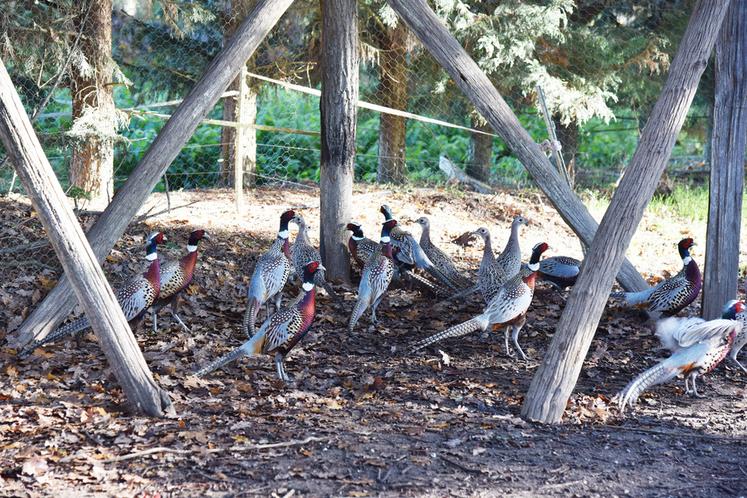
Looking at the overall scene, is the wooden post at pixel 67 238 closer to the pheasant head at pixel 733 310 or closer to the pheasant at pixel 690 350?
the pheasant at pixel 690 350

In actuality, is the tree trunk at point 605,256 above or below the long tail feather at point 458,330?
above

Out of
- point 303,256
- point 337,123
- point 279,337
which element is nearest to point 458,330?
point 279,337

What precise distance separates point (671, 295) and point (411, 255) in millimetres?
2446

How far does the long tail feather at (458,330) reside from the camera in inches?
251

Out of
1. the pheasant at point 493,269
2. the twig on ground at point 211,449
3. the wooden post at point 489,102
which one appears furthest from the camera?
the pheasant at point 493,269

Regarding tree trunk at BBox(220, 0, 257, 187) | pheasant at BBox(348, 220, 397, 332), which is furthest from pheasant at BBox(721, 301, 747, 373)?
tree trunk at BBox(220, 0, 257, 187)

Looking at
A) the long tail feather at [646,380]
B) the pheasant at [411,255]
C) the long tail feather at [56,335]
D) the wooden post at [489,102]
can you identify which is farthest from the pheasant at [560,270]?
the long tail feather at [56,335]

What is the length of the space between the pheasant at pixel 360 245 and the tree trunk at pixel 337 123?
0.30 feet

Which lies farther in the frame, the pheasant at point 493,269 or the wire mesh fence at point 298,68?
the wire mesh fence at point 298,68

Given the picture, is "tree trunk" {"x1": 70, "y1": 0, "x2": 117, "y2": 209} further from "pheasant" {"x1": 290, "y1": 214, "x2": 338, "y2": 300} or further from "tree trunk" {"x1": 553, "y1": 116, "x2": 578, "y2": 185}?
"tree trunk" {"x1": 553, "y1": 116, "x2": 578, "y2": 185}

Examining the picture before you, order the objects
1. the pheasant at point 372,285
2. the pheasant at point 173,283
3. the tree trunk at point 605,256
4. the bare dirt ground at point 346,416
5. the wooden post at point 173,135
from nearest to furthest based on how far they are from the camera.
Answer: the bare dirt ground at point 346,416, the tree trunk at point 605,256, the wooden post at point 173,135, the pheasant at point 173,283, the pheasant at point 372,285

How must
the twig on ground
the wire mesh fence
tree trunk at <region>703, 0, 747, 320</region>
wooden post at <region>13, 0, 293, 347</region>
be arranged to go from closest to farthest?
the twig on ground → wooden post at <region>13, 0, 293, 347</region> → tree trunk at <region>703, 0, 747, 320</region> → the wire mesh fence

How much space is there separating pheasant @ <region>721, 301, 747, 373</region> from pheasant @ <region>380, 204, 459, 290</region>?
8.11ft

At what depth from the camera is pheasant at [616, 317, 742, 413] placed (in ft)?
18.9
